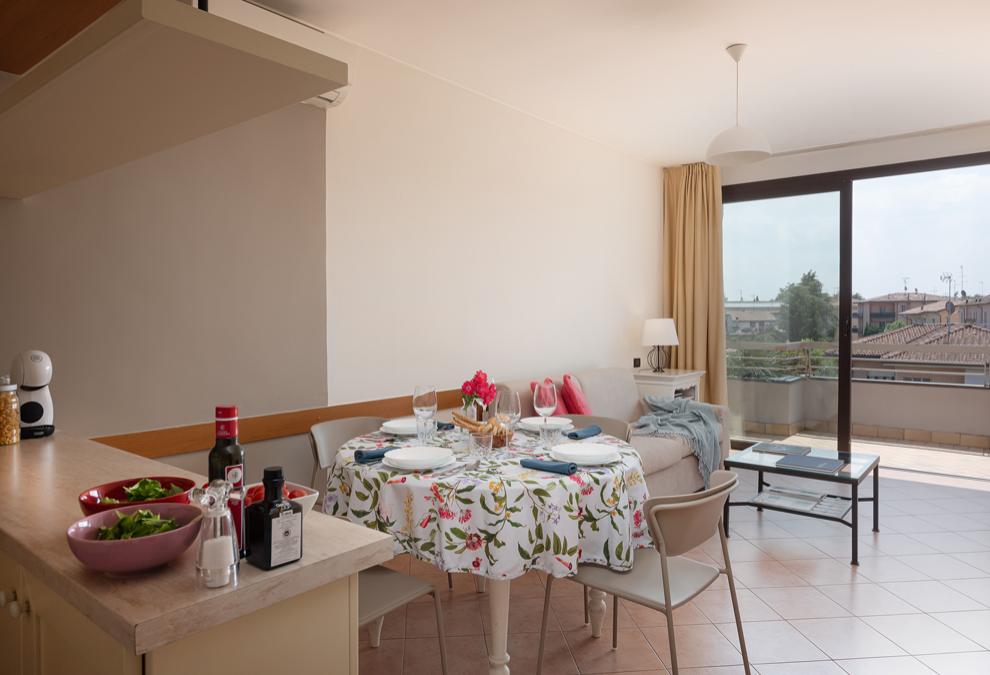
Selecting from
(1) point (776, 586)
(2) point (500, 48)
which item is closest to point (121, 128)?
(2) point (500, 48)

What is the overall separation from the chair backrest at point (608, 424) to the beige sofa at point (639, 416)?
31.7 inches

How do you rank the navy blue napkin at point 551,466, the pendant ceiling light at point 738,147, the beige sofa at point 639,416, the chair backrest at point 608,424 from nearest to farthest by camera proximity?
the navy blue napkin at point 551,466
the chair backrest at point 608,424
the pendant ceiling light at point 738,147
the beige sofa at point 639,416

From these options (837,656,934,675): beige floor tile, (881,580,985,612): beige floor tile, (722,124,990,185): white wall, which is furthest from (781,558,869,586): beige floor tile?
(722,124,990,185): white wall

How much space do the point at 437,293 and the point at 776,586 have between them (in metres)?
2.45

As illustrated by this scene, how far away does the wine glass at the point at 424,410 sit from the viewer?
2.37 m

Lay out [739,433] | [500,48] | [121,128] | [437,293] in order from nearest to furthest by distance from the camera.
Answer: [121,128] → [500,48] → [437,293] → [739,433]

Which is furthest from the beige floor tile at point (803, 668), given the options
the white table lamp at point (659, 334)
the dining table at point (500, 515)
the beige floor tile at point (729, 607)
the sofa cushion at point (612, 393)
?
the white table lamp at point (659, 334)

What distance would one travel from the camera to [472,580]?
314cm

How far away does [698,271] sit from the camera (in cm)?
604

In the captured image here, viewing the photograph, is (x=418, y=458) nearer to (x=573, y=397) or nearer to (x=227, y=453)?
(x=227, y=453)

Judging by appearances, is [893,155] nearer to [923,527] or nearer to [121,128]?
[923,527]

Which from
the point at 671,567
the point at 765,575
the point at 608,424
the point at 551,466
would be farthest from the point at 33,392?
the point at 765,575

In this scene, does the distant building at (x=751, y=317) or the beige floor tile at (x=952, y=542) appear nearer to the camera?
the beige floor tile at (x=952, y=542)

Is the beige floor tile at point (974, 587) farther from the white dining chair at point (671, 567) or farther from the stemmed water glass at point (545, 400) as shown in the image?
the stemmed water glass at point (545, 400)
